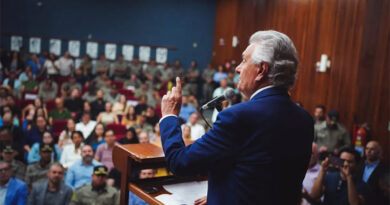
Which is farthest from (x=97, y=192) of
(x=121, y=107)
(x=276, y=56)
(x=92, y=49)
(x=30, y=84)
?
(x=92, y=49)

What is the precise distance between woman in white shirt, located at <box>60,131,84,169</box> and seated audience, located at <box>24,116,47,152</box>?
55 cm

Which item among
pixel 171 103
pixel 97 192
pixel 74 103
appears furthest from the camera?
pixel 74 103

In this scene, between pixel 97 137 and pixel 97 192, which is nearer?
pixel 97 192

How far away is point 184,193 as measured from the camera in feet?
4.58

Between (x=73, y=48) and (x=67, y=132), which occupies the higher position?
(x=73, y=48)

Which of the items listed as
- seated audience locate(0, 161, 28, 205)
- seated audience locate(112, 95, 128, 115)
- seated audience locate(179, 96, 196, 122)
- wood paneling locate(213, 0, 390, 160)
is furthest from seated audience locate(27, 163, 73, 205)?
seated audience locate(179, 96, 196, 122)

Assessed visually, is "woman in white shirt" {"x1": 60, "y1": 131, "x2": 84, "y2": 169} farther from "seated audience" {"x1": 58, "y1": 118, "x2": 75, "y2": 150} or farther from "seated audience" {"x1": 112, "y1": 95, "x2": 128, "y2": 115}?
"seated audience" {"x1": 112, "y1": 95, "x2": 128, "y2": 115}

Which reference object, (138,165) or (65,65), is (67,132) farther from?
(138,165)

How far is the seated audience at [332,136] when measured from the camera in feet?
16.6

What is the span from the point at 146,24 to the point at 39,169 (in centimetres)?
735

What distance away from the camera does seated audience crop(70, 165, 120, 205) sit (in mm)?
3695

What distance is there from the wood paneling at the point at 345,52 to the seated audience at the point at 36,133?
9.98ft

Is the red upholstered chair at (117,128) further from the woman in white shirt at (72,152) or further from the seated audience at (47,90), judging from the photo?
the seated audience at (47,90)

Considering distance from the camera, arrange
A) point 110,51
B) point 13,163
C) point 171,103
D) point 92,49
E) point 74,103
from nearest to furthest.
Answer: point 171,103
point 13,163
point 74,103
point 92,49
point 110,51
